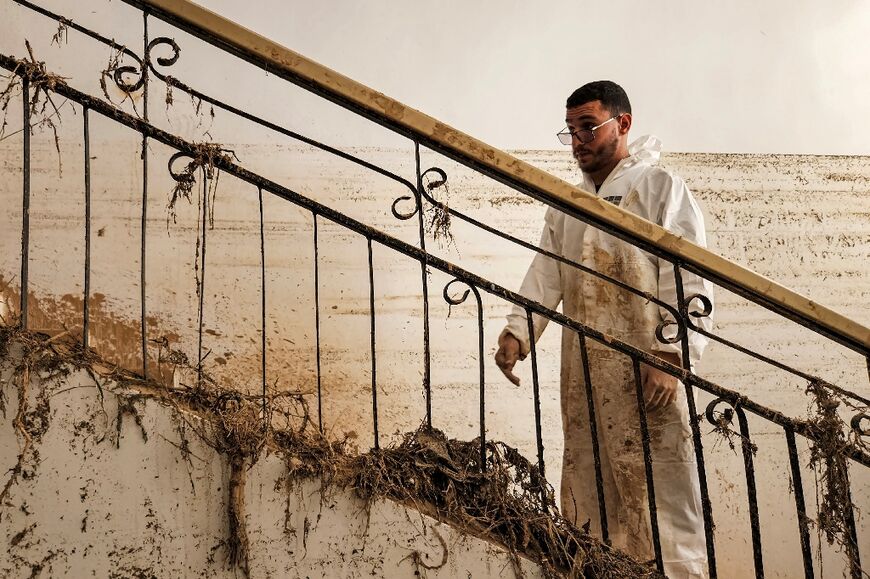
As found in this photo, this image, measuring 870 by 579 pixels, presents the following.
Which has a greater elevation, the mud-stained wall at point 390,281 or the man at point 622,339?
the mud-stained wall at point 390,281

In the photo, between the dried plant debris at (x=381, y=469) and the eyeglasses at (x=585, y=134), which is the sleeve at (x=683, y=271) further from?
the dried plant debris at (x=381, y=469)

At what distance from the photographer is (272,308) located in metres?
4.08

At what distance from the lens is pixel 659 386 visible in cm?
240

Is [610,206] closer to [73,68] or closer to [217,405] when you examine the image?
[217,405]

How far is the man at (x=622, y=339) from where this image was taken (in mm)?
2426

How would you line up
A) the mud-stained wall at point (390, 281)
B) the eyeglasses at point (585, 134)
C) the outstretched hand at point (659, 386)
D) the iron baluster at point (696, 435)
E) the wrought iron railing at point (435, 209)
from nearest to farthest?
the wrought iron railing at point (435, 209) < the iron baluster at point (696, 435) < the outstretched hand at point (659, 386) < the eyeglasses at point (585, 134) < the mud-stained wall at point (390, 281)

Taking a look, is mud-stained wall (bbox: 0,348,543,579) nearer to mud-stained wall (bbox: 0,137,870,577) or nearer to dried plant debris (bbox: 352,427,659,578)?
dried plant debris (bbox: 352,427,659,578)

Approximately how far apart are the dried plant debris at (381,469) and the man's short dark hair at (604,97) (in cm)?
143

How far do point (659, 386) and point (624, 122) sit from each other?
1043 millimetres

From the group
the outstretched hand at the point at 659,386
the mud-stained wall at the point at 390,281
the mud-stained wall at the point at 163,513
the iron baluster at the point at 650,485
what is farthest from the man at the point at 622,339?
the mud-stained wall at the point at 390,281

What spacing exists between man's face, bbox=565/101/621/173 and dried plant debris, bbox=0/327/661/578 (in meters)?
1.29

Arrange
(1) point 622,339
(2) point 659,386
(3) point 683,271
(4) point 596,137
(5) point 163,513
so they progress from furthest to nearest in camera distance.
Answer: (4) point 596,137
(1) point 622,339
(3) point 683,271
(2) point 659,386
(5) point 163,513

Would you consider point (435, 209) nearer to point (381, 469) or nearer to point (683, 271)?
point (381, 469)

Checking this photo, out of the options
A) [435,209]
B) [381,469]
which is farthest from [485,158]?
[381,469]
